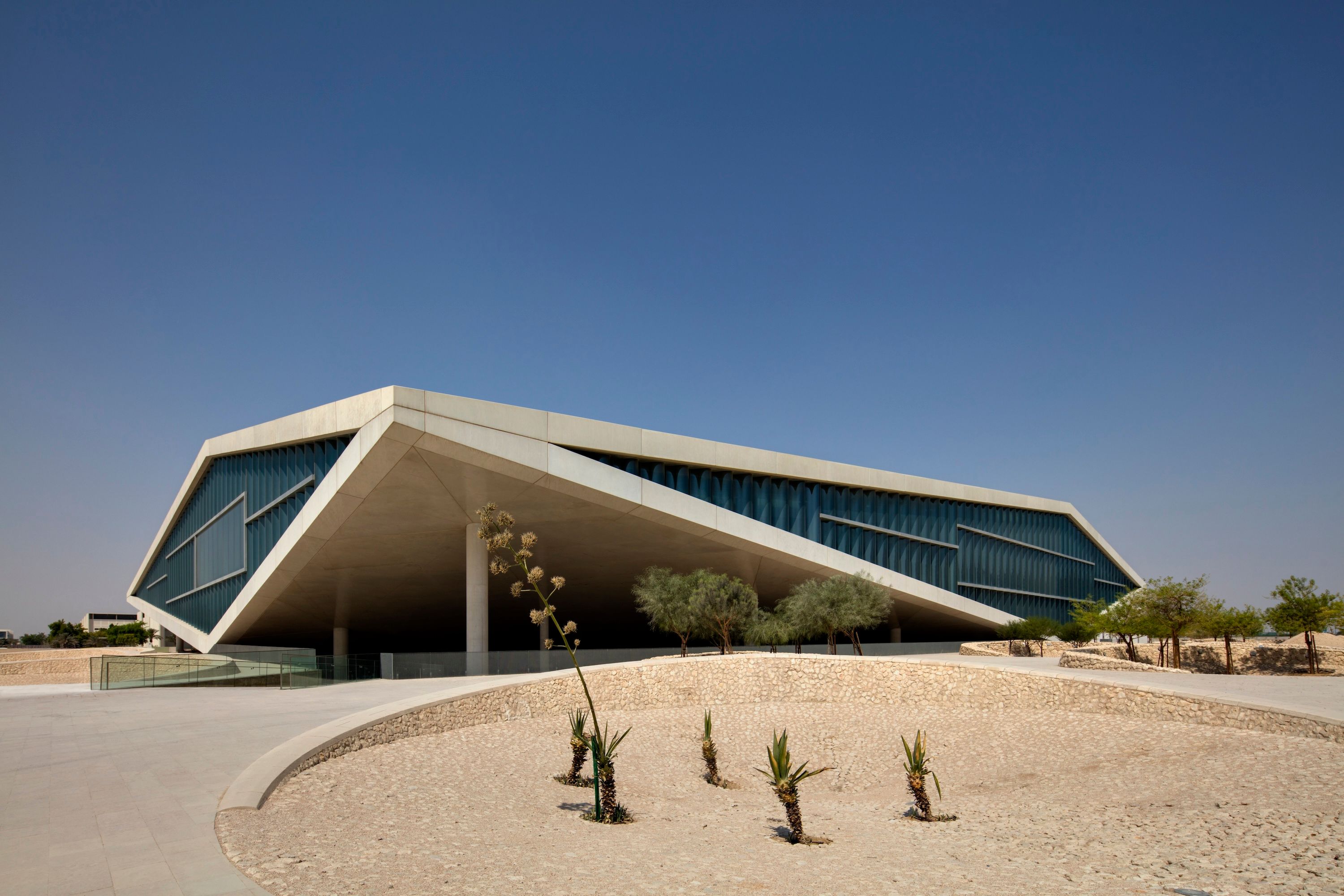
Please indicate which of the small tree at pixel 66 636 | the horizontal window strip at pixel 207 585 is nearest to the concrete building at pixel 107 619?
the small tree at pixel 66 636

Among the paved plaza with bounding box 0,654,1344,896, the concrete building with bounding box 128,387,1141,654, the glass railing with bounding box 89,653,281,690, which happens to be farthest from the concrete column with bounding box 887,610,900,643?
the glass railing with bounding box 89,653,281,690

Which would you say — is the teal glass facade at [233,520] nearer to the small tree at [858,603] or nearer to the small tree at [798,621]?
the small tree at [798,621]

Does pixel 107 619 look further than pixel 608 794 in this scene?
Yes

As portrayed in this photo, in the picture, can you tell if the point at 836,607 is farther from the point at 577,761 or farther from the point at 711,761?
the point at 577,761

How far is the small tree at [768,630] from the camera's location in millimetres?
27594

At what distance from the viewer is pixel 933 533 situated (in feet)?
125

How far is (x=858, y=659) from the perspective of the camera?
20109 mm

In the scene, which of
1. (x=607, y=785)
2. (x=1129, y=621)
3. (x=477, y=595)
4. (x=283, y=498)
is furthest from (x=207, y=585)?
(x=1129, y=621)

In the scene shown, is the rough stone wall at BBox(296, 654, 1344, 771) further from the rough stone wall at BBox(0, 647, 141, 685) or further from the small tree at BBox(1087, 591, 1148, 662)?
the rough stone wall at BBox(0, 647, 141, 685)

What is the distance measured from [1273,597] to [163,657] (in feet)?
113

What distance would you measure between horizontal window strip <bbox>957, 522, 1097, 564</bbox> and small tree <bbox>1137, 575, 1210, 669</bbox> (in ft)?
40.7

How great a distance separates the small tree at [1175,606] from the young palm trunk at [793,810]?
69.5 feet

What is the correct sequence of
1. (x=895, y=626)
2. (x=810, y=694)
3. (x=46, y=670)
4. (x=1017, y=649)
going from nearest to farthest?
(x=810, y=694) → (x=1017, y=649) → (x=46, y=670) → (x=895, y=626)

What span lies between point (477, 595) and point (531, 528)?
115 inches
